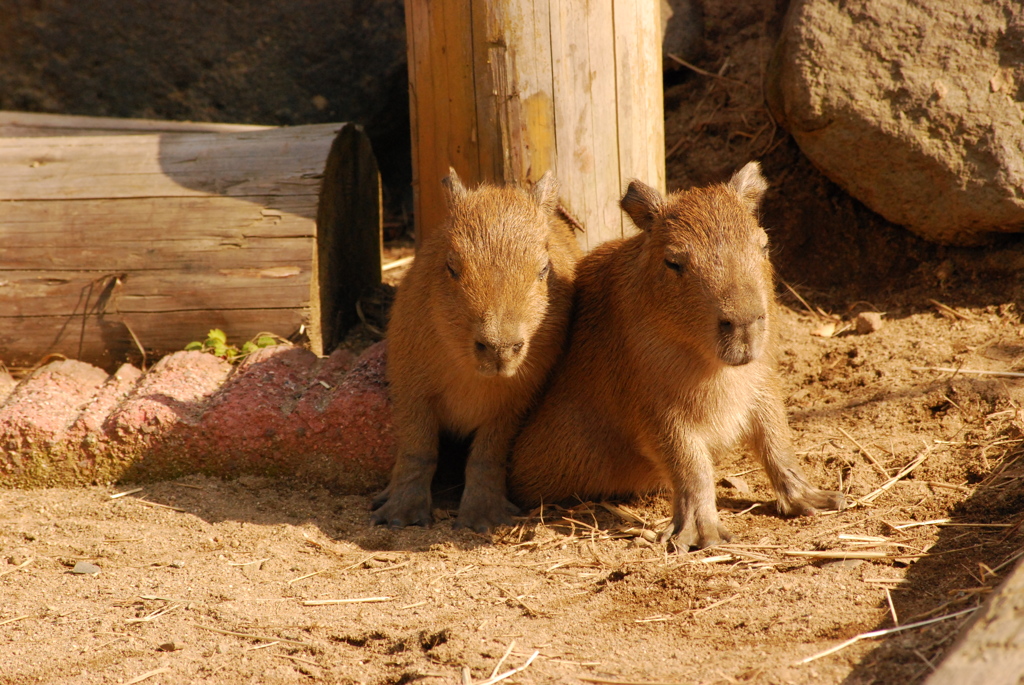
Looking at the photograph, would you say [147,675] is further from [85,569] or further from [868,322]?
[868,322]

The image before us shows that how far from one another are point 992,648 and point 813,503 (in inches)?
72.6

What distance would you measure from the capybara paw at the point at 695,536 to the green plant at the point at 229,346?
2317mm

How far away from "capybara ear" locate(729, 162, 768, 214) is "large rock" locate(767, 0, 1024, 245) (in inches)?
57.0

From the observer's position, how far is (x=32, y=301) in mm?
5035

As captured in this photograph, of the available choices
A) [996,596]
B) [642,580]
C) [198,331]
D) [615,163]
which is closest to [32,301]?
[198,331]

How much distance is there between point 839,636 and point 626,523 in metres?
1.37

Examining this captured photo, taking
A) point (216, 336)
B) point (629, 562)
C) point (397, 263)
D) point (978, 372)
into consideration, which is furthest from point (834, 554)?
point (397, 263)

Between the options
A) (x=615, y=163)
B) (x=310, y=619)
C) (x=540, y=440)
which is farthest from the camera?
(x=615, y=163)

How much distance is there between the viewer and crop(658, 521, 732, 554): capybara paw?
12.0 feet

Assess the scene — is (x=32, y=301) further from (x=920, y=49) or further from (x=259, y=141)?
(x=920, y=49)

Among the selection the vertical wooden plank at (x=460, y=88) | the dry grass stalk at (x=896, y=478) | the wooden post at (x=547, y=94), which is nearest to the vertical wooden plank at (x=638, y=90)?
the wooden post at (x=547, y=94)

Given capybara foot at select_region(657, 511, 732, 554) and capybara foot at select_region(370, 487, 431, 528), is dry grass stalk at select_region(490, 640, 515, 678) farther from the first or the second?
capybara foot at select_region(370, 487, 431, 528)

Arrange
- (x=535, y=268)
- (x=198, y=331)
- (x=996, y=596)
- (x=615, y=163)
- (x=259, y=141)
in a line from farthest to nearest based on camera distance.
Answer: (x=259, y=141) → (x=198, y=331) → (x=615, y=163) → (x=535, y=268) → (x=996, y=596)

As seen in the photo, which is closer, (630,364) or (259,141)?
(630,364)
